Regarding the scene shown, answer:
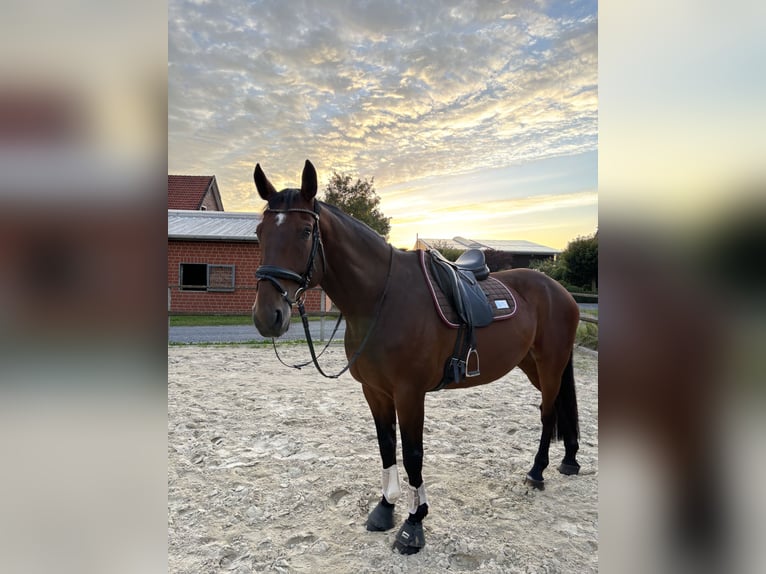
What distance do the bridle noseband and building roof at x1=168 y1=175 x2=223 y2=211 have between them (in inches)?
799

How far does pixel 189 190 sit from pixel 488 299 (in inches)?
872

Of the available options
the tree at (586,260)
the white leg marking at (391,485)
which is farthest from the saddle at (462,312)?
the tree at (586,260)

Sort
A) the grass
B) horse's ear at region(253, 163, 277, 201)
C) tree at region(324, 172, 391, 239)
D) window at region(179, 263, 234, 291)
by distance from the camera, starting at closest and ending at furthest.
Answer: horse's ear at region(253, 163, 277, 201) < the grass < window at region(179, 263, 234, 291) < tree at region(324, 172, 391, 239)

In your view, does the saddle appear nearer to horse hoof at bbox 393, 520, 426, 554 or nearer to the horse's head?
horse hoof at bbox 393, 520, 426, 554

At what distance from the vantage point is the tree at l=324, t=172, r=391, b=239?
2127 centimetres

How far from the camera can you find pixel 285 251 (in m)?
2.00

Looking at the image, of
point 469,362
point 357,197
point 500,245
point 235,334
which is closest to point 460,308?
point 469,362

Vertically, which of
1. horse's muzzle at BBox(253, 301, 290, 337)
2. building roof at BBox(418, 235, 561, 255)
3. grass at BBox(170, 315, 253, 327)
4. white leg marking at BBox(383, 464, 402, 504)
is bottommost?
white leg marking at BBox(383, 464, 402, 504)

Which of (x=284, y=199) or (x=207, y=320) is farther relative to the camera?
(x=207, y=320)

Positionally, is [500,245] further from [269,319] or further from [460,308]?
[269,319]

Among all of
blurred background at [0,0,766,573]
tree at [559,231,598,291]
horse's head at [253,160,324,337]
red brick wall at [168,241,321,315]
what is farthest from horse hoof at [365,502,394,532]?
red brick wall at [168,241,321,315]
